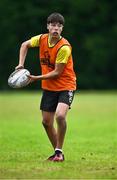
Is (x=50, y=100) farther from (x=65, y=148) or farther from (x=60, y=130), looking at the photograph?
(x=65, y=148)

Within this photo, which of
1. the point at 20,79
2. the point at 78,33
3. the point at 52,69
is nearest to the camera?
the point at 20,79

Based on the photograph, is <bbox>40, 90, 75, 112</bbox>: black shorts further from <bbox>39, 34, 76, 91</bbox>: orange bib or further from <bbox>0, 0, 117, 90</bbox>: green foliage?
<bbox>0, 0, 117, 90</bbox>: green foliage

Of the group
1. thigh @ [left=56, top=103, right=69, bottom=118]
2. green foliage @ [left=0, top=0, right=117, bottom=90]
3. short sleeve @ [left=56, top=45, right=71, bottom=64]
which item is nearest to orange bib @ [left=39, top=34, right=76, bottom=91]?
short sleeve @ [left=56, top=45, right=71, bottom=64]

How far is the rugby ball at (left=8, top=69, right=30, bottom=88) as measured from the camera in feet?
35.9

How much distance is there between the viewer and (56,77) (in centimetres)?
1109

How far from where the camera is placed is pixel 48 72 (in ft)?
36.8

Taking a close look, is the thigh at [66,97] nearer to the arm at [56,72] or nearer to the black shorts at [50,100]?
the black shorts at [50,100]

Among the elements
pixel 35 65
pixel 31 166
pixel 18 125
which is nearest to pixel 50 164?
pixel 31 166

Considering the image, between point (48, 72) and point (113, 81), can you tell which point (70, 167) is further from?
point (113, 81)

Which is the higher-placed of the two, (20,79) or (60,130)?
(20,79)

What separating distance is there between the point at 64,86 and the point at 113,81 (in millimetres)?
48291

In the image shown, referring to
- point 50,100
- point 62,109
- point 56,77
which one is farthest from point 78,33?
point 62,109

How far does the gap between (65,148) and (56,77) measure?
9.43ft

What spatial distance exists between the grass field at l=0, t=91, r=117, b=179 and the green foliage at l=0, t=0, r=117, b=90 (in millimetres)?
32224
